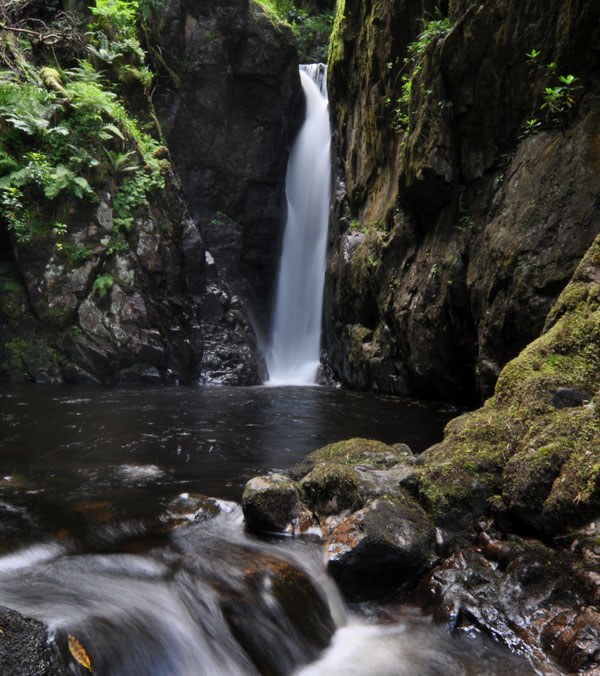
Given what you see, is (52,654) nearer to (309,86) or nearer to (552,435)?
(552,435)

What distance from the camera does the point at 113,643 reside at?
7.45 ft

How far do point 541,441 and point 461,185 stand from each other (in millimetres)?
6254

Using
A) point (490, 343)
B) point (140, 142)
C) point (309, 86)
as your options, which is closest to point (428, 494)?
point (490, 343)

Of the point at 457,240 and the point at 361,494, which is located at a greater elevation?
the point at 457,240

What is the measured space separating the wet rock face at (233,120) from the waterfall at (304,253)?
591 mm

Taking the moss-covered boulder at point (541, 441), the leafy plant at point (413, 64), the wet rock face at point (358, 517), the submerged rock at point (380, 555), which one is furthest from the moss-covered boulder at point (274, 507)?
the leafy plant at point (413, 64)

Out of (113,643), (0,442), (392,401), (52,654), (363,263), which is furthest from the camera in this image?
(363,263)

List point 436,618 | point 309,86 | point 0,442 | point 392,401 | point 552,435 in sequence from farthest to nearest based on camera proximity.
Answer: point 309,86 < point 392,401 < point 0,442 < point 552,435 < point 436,618

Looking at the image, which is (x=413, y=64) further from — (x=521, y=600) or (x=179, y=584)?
(x=179, y=584)

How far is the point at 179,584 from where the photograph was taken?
112 inches

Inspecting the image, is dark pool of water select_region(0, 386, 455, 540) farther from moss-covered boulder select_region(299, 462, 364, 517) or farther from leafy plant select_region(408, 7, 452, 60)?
leafy plant select_region(408, 7, 452, 60)

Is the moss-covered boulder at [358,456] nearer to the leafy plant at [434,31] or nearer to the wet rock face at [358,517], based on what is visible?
the wet rock face at [358,517]

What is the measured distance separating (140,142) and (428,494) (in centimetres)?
1302

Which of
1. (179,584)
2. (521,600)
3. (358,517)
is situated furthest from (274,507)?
(521,600)
